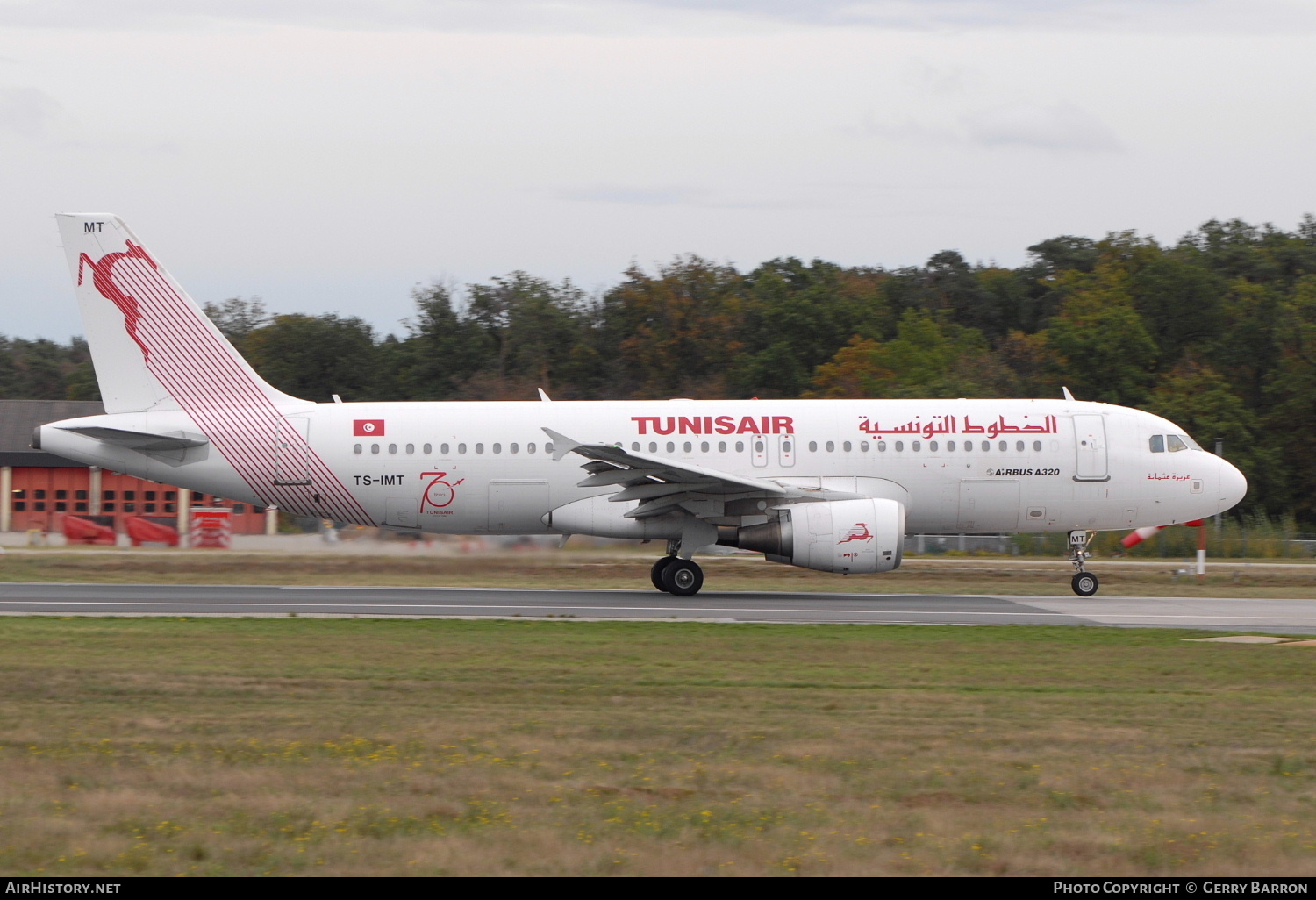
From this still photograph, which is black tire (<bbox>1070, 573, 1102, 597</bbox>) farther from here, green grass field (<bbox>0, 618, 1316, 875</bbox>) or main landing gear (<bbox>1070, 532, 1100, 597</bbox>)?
green grass field (<bbox>0, 618, 1316, 875</bbox>)

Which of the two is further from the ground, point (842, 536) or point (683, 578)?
point (842, 536)

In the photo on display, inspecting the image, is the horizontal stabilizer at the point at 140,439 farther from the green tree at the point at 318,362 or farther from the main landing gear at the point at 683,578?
the green tree at the point at 318,362

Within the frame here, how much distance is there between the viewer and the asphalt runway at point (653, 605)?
19922 millimetres

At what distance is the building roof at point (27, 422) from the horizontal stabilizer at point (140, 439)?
23.8m

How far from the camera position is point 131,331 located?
2467 centimetres

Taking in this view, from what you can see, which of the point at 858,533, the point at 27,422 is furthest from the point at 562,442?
the point at 27,422

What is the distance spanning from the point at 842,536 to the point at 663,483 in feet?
10.2

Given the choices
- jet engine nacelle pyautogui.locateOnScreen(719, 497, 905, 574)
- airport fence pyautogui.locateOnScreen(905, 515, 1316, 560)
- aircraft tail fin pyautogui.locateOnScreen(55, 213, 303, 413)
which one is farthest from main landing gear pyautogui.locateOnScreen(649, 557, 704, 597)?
airport fence pyautogui.locateOnScreen(905, 515, 1316, 560)

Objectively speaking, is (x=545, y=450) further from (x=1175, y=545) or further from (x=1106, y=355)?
(x=1106, y=355)

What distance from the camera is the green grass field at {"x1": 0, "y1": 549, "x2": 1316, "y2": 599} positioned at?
26.2 meters

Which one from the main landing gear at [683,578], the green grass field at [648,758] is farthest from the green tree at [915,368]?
the green grass field at [648,758]

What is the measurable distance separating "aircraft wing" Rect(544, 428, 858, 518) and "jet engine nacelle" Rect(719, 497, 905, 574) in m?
0.69
